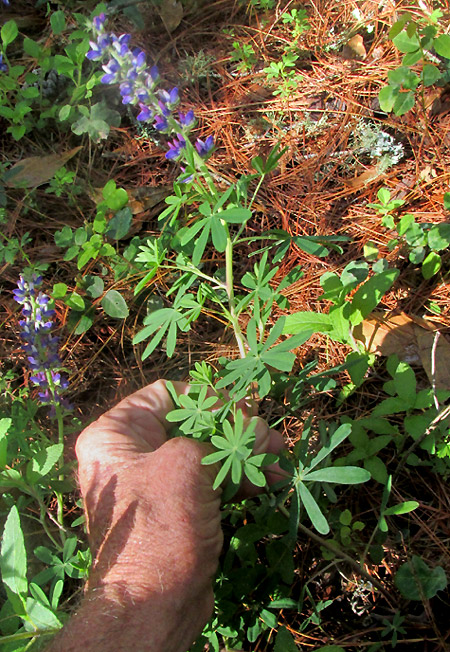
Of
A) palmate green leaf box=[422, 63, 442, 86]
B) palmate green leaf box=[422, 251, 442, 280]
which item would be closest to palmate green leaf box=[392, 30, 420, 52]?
palmate green leaf box=[422, 63, 442, 86]

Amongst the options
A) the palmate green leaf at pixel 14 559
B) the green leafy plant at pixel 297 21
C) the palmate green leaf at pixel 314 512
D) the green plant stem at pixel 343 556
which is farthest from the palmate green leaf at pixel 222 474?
the green leafy plant at pixel 297 21

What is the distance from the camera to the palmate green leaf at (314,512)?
5.02 feet

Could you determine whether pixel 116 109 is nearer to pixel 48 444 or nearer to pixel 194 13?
pixel 194 13

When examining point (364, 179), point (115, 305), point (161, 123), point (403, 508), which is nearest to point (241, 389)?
point (403, 508)

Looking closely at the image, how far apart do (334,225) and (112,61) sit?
1.61 meters

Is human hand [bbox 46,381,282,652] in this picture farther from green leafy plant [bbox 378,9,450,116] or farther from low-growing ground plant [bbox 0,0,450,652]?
green leafy plant [bbox 378,9,450,116]

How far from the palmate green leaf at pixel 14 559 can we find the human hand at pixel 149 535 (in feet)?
0.62

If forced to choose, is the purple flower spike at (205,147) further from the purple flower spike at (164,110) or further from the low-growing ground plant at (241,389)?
the purple flower spike at (164,110)

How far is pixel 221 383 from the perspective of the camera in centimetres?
162

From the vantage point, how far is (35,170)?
3273 millimetres

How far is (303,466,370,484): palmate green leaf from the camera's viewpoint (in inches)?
60.8

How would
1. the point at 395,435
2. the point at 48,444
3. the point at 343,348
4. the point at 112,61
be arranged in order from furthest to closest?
the point at 343,348 < the point at 48,444 < the point at 395,435 < the point at 112,61

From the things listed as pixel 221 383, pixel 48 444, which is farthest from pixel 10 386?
pixel 221 383

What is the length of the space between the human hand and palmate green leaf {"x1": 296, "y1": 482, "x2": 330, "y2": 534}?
10.7 inches
